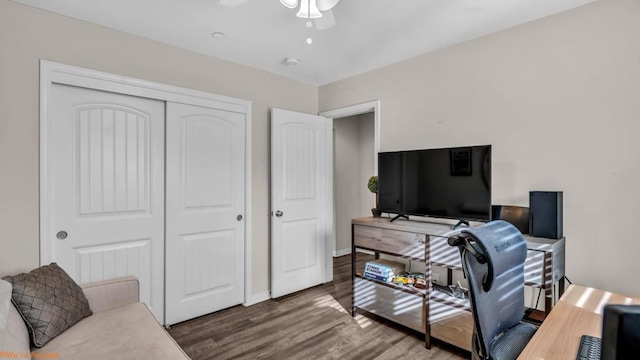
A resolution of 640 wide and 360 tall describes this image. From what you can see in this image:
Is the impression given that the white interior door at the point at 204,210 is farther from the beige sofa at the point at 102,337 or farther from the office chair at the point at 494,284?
the office chair at the point at 494,284

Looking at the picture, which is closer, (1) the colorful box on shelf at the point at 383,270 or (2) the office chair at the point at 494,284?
(2) the office chair at the point at 494,284

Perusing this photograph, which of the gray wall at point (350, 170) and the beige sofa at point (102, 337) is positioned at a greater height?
the gray wall at point (350, 170)

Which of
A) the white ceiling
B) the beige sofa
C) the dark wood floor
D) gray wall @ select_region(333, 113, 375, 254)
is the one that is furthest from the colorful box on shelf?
gray wall @ select_region(333, 113, 375, 254)

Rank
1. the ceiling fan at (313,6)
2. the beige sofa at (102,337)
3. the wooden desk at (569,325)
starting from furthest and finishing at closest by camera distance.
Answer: the ceiling fan at (313,6), the beige sofa at (102,337), the wooden desk at (569,325)

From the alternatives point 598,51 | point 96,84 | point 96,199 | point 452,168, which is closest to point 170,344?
point 96,199

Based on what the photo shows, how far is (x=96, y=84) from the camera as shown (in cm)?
235

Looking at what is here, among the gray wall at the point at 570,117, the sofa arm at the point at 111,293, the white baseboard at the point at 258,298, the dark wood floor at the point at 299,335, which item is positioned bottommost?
the dark wood floor at the point at 299,335

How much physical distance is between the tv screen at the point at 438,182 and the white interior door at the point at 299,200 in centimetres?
95

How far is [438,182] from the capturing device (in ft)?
8.33

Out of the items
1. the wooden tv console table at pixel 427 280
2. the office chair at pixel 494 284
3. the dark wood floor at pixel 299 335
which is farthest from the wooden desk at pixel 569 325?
the dark wood floor at pixel 299 335

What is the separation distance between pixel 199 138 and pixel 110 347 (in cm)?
184

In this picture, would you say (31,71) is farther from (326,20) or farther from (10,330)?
(326,20)

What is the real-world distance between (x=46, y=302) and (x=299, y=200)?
229 cm

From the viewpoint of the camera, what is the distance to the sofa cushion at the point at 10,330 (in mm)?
1168
